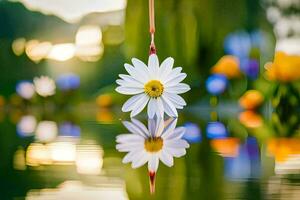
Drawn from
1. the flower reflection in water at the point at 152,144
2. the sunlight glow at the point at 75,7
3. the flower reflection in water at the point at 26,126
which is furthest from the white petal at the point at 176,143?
the sunlight glow at the point at 75,7

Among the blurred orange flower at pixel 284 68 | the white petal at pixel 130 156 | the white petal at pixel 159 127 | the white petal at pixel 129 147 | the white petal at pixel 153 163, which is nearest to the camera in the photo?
the white petal at pixel 153 163

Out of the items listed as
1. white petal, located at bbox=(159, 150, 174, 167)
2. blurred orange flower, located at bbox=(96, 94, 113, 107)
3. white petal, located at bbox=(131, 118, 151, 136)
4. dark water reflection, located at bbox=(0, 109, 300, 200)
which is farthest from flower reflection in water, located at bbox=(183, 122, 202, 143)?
blurred orange flower, located at bbox=(96, 94, 113, 107)

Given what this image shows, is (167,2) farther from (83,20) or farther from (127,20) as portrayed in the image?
(83,20)

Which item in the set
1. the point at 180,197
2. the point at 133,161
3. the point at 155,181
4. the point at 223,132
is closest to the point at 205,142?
the point at 223,132

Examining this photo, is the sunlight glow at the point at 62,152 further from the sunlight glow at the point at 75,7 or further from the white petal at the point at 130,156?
the sunlight glow at the point at 75,7

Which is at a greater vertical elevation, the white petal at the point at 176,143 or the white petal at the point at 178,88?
the white petal at the point at 178,88

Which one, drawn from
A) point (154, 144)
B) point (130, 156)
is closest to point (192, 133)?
point (154, 144)

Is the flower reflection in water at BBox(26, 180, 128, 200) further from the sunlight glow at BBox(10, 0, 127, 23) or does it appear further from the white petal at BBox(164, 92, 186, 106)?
the sunlight glow at BBox(10, 0, 127, 23)
